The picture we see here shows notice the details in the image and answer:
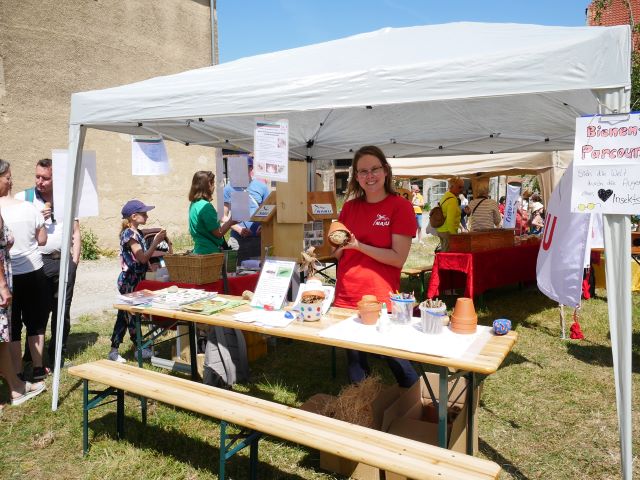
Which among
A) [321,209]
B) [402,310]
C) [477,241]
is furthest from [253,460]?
[477,241]

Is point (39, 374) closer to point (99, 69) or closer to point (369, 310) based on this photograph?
point (369, 310)

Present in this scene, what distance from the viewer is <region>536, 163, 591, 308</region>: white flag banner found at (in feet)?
8.11

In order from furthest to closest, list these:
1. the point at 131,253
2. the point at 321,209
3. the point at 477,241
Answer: the point at 477,241
the point at 321,209
the point at 131,253

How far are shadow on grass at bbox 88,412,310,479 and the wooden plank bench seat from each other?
262 mm

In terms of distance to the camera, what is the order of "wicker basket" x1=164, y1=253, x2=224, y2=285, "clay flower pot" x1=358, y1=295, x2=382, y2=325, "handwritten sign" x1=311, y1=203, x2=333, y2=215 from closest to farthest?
"clay flower pot" x1=358, y1=295, x2=382, y2=325 → "wicker basket" x1=164, y1=253, x2=224, y2=285 → "handwritten sign" x1=311, y1=203, x2=333, y2=215

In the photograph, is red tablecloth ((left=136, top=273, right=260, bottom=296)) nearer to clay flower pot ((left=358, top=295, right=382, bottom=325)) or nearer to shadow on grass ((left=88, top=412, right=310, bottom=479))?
shadow on grass ((left=88, top=412, right=310, bottom=479))

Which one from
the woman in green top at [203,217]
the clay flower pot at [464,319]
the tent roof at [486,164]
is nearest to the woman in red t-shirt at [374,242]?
the clay flower pot at [464,319]

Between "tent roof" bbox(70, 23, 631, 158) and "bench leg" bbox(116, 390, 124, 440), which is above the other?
"tent roof" bbox(70, 23, 631, 158)

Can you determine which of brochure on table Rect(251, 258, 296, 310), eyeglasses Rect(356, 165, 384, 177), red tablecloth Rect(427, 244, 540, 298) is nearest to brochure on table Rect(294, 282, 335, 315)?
brochure on table Rect(251, 258, 296, 310)

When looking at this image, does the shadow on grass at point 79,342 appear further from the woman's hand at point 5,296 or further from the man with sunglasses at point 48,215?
the woman's hand at point 5,296

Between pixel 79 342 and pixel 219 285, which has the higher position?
pixel 219 285

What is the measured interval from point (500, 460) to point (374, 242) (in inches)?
57.0

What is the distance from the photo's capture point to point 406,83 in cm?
232

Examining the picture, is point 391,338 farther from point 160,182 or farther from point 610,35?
point 160,182
